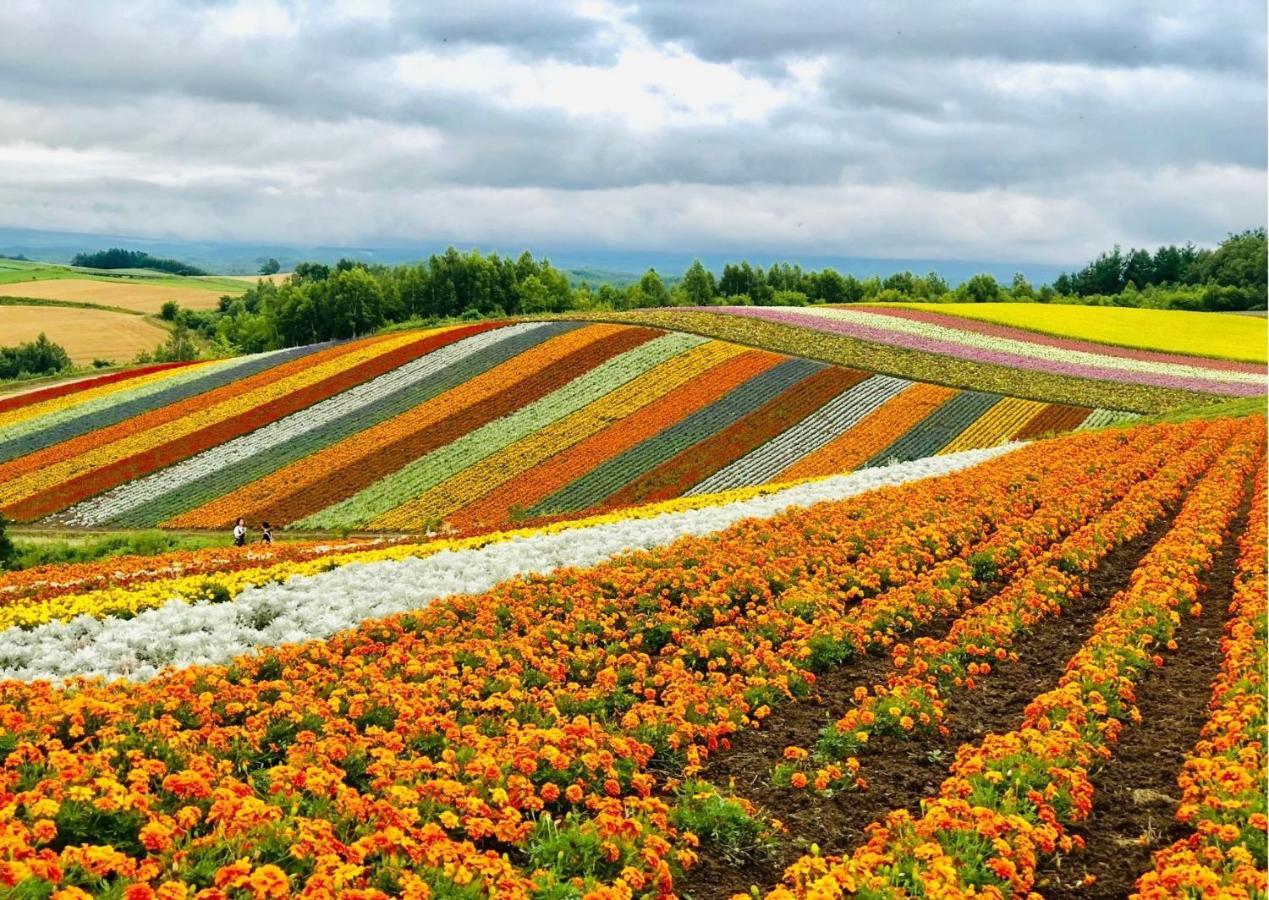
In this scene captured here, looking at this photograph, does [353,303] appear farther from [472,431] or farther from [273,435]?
[472,431]

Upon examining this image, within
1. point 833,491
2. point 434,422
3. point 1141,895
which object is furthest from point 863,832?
point 434,422

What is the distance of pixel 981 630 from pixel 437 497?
25.8 m

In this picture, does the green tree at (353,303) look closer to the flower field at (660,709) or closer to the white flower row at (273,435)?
the white flower row at (273,435)

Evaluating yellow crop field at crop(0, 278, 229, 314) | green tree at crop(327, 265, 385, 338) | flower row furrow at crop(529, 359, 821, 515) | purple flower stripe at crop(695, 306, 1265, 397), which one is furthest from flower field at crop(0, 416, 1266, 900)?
yellow crop field at crop(0, 278, 229, 314)

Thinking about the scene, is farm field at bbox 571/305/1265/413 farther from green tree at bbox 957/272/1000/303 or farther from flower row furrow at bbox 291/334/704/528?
green tree at bbox 957/272/1000/303

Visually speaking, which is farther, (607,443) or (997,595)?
(607,443)

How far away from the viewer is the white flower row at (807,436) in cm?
3706

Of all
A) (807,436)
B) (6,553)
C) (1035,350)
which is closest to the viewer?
(6,553)

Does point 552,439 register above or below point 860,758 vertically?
above

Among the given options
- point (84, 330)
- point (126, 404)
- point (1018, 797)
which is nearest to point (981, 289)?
point (126, 404)

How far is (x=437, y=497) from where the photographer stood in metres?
36.8

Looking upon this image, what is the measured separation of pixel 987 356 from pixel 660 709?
50.7 meters

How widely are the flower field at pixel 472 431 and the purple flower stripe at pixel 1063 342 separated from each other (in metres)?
20.9

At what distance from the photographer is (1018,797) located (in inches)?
378
